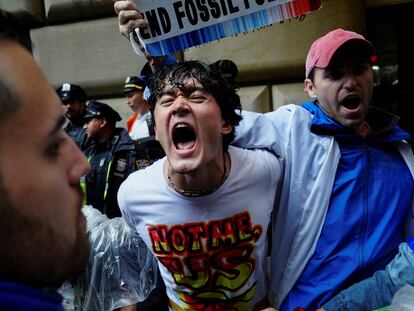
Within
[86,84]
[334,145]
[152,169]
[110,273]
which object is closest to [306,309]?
[334,145]

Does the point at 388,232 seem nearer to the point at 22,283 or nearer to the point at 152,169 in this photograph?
the point at 152,169

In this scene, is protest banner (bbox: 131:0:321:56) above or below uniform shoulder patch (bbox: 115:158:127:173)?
above

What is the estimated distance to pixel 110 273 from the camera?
203 centimetres

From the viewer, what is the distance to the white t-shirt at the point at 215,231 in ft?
5.08

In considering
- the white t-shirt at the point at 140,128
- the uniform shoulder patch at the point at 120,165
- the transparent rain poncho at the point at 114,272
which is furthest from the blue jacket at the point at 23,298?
the white t-shirt at the point at 140,128

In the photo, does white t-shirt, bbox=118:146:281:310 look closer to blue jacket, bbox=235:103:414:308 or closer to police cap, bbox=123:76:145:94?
blue jacket, bbox=235:103:414:308

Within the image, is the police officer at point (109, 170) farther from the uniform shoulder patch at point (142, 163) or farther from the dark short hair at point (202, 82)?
the dark short hair at point (202, 82)

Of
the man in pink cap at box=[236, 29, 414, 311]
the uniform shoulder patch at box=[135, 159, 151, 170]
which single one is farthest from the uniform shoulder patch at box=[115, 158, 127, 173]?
the man in pink cap at box=[236, 29, 414, 311]

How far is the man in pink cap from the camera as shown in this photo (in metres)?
1.50

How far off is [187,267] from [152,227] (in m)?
0.22

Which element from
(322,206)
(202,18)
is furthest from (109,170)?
(322,206)

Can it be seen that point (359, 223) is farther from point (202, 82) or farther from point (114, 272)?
point (114, 272)

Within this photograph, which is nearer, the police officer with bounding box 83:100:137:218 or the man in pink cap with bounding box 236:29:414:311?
the man in pink cap with bounding box 236:29:414:311

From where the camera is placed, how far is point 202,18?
1.55 meters
